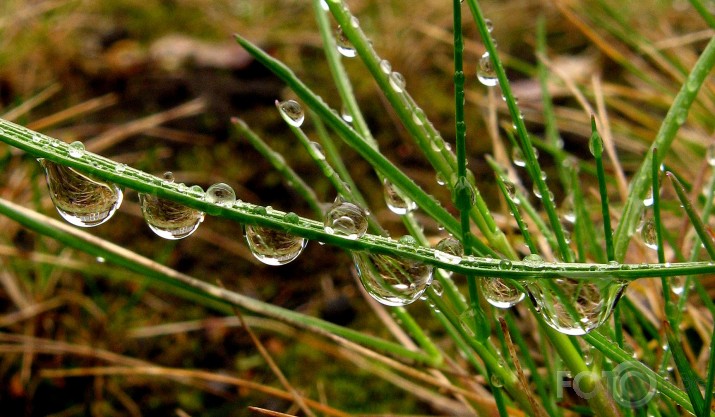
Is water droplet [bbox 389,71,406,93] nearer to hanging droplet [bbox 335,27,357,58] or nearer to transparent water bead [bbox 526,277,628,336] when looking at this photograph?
hanging droplet [bbox 335,27,357,58]

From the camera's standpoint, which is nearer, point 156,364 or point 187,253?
point 156,364

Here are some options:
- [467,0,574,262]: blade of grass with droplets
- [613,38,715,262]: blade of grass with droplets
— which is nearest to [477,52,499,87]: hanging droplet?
[467,0,574,262]: blade of grass with droplets

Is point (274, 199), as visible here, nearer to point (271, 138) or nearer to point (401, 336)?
point (271, 138)

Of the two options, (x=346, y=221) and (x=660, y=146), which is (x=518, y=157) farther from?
(x=346, y=221)

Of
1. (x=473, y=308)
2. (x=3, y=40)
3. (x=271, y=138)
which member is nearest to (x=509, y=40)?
(x=271, y=138)

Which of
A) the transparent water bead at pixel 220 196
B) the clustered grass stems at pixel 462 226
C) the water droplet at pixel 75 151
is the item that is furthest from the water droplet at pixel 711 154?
the water droplet at pixel 75 151

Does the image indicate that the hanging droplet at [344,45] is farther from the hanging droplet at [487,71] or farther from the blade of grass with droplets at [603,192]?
the blade of grass with droplets at [603,192]

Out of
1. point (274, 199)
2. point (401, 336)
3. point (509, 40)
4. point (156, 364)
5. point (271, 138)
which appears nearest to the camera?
point (401, 336)
